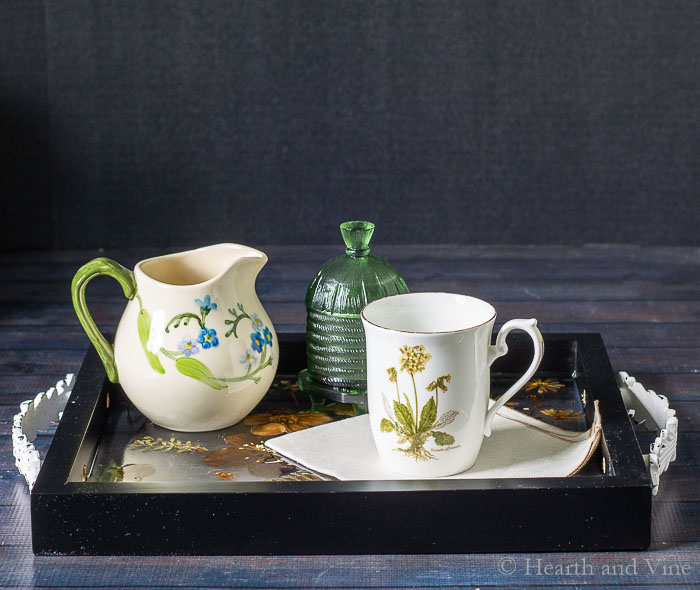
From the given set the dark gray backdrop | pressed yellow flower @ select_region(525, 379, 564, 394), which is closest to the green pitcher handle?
pressed yellow flower @ select_region(525, 379, 564, 394)

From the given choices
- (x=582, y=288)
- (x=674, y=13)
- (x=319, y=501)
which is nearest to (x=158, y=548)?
(x=319, y=501)

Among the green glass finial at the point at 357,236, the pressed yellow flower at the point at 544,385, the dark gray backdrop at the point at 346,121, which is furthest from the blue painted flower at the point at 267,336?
the dark gray backdrop at the point at 346,121

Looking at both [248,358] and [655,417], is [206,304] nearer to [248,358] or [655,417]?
[248,358]

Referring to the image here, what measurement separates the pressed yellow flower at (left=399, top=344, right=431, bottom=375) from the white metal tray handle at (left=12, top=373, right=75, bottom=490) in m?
0.29

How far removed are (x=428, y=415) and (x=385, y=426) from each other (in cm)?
3

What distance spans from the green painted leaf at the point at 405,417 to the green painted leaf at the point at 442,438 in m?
0.01

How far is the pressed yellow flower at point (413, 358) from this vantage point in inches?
25.9

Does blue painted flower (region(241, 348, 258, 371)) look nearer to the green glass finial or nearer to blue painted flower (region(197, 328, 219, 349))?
blue painted flower (region(197, 328, 219, 349))

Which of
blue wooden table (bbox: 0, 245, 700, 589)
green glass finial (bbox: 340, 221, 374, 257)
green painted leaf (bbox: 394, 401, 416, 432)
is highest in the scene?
Answer: green glass finial (bbox: 340, 221, 374, 257)

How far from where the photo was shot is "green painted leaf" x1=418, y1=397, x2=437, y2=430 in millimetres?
671

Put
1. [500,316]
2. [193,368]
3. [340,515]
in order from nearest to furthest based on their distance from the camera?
[340,515] → [193,368] → [500,316]

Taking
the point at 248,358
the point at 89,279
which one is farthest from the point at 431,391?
the point at 89,279

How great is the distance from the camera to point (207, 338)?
75 cm

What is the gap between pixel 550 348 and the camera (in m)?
0.92
